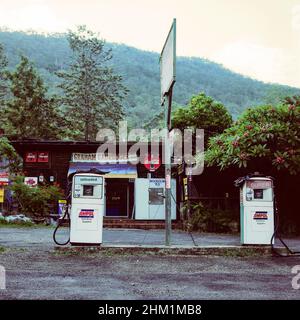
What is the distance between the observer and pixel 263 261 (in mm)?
9992

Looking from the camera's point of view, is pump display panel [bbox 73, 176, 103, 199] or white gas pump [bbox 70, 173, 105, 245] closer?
white gas pump [bbox 70, 173, 105, 245]

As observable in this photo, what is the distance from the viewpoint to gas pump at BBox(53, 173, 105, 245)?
1092cm

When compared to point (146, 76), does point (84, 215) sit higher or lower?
lower

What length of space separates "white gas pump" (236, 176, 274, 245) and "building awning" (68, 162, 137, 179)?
14427 millimetres

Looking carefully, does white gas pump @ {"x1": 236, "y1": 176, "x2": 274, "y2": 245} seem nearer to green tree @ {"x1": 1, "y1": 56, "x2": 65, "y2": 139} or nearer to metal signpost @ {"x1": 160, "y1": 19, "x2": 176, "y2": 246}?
metal signpost @ {"x1": 160, "y1": 19, "x2": 176, "y2": 246}

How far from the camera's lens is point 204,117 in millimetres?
26109

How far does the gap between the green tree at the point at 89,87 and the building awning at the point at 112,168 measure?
13.0 meters

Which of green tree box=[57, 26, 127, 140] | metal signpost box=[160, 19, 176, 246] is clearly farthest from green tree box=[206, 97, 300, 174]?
green tree box=[57, 26, 127, 140]

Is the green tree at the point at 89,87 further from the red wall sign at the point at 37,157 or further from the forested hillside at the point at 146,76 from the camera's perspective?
the red wall sign at the point at 37,157

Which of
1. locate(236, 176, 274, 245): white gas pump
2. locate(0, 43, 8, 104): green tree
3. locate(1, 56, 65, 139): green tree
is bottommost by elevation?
locate(236, 176, 274, 245): white gas pump

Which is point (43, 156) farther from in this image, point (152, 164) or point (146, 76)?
point (146, 76)

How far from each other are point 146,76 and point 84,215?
56846mm

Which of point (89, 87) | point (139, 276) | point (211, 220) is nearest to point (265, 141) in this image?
point (211, 220)

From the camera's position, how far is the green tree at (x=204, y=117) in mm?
25797
